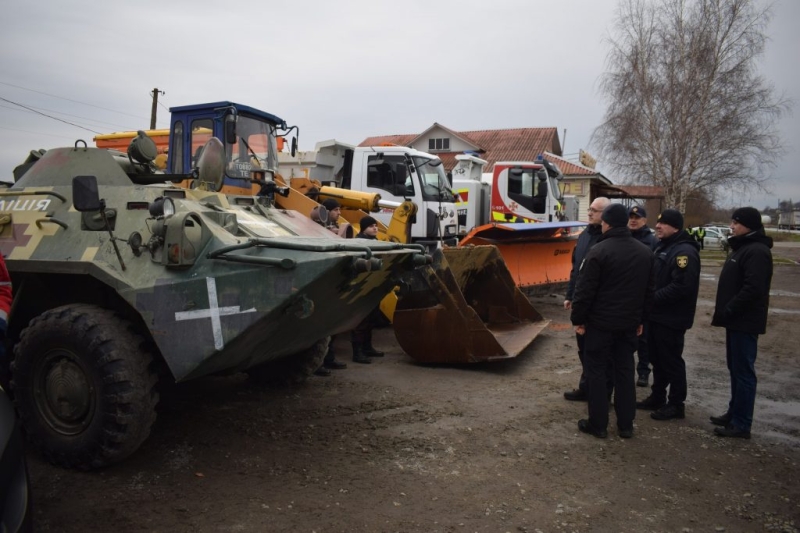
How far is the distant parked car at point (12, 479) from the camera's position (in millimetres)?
2283

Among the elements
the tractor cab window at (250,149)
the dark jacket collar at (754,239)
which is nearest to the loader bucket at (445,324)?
the dark jacket collar at (754,239)

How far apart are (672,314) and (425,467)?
7.68 ft

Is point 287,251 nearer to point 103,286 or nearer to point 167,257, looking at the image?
point 167,257

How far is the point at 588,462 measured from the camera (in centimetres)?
409

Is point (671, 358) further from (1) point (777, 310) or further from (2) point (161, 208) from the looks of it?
(1) point (777, 310)

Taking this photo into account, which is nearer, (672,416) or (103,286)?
(103,286)

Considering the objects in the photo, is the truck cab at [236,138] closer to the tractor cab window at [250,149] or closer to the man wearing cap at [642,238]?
the tractor cab window at [250,149]

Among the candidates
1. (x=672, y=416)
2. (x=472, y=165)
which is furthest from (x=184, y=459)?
(x=472, y=165)

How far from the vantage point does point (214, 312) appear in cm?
347

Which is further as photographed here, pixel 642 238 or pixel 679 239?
pixel 642 238

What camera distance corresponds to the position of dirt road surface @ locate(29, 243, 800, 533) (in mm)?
3281

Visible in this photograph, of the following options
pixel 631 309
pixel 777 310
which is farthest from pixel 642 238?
pixel 777 310

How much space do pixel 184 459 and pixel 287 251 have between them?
5.05 ft

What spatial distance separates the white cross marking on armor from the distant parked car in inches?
42.9
